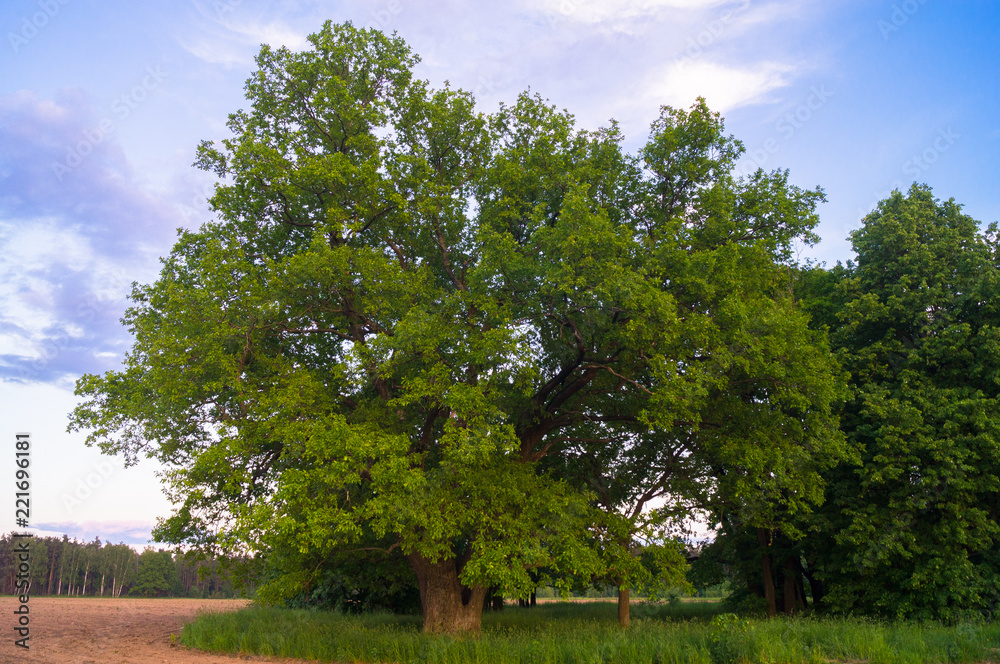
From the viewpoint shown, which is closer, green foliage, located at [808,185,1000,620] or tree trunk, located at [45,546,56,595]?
green foliage, located at [808,185,1000,620]

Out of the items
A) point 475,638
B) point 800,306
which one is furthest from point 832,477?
point 475,638

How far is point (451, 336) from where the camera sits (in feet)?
46.1

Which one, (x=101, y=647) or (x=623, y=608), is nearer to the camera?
(x=101, y=647)

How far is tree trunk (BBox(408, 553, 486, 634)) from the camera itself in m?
15.4

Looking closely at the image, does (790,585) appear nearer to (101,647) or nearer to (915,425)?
(915,425)

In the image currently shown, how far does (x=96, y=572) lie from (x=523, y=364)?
126 meters

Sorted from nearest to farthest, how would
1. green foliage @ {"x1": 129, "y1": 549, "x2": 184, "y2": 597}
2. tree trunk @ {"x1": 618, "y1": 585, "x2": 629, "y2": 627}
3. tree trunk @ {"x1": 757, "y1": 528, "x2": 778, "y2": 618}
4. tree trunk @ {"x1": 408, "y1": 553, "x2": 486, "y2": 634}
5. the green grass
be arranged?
the green grass, tree trunk @ {"x1": 408, "y1": 553, "x2": 486, "y2": 634}, tree trunk @ {"x1": 618, "y1": 585, "x2": 629, "y2": 627}, tree trunk @ {"x1": 757, "y1": 528, "x2": 778, "y2": 618}, green foliage @ {"x1": 129, "y1": 549, "x2": 184, "y2": 597}

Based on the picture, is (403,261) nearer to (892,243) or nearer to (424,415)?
(424,415)

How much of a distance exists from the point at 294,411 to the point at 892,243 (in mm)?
21244

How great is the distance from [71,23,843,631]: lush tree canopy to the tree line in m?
0.09

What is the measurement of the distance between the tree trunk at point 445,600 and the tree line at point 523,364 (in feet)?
0.19

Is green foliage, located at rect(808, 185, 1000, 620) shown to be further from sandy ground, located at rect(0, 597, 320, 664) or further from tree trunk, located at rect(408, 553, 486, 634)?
sandy ground, located at rect(0, 597, 320, 664)

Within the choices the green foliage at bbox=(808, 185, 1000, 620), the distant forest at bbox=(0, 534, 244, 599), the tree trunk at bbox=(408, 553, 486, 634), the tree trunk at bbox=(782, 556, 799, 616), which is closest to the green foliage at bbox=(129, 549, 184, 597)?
the distant forest at bbox=(0, 534, 244, 599)

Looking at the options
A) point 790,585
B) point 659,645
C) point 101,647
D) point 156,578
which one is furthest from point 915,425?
point 156,578
